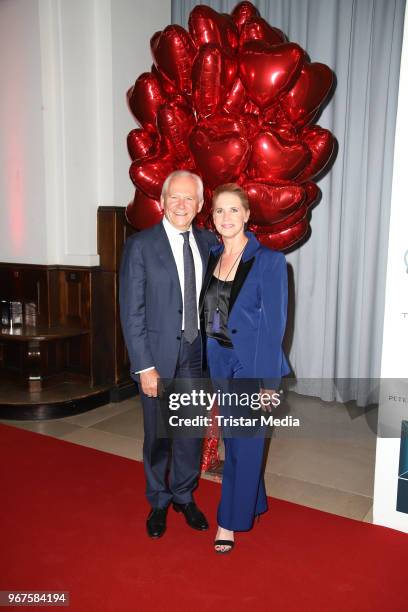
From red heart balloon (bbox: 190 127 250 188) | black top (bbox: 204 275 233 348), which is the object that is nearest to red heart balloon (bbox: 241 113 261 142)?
red heart balloon (bbox: 190 127 250 188)

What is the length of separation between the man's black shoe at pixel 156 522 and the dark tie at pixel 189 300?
2.68 ft

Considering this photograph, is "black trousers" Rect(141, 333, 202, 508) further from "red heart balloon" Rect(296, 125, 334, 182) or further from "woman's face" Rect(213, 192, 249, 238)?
"red heart balloon" Rect(296, 125, 334, 182)


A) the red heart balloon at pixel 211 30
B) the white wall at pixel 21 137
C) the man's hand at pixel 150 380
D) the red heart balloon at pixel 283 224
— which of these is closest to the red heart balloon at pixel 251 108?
the red heart balloon at pixel 211 30

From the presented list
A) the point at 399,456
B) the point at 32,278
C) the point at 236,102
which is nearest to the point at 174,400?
the point at 399,456

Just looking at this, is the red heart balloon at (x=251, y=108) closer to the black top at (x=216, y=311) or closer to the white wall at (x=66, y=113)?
the black top at (x=216, y=311)

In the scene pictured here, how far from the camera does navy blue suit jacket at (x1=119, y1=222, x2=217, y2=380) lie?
2102 millimetres

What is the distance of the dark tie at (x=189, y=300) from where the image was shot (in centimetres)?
214

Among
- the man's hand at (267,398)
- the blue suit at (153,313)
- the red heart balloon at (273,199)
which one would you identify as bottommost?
the man's hand at (267,398)

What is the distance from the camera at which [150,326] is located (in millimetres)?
2148

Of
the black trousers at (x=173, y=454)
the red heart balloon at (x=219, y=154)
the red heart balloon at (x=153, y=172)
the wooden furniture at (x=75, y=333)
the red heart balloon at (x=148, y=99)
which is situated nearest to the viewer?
the black trousers at (x=173, y=454)

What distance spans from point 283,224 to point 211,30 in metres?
1.05

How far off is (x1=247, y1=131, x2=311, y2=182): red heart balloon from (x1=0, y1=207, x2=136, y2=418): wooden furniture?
1.83 m

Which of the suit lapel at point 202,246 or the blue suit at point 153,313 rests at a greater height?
the suit lapel at point 202,246

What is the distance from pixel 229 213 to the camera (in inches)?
79.4
